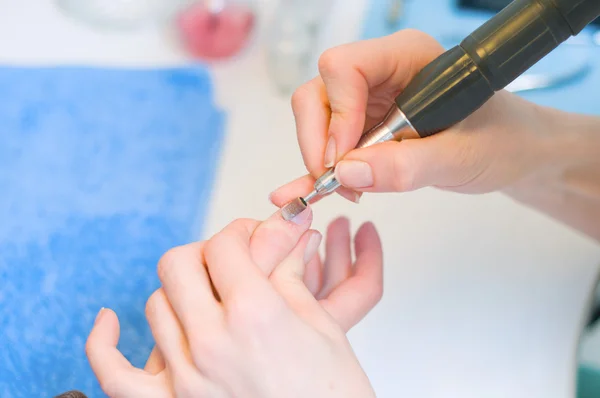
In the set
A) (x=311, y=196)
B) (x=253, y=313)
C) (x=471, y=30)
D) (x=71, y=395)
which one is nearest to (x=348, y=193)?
(x=311, y=196)

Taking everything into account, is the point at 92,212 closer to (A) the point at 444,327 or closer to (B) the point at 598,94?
(A) the point at 444,327

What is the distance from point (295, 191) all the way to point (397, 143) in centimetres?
9

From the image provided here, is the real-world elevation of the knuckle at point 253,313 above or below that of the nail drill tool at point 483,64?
below

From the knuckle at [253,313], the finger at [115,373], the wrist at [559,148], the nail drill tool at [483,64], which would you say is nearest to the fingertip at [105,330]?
the finger at [115,373]

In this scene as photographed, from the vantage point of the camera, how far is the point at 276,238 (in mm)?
430

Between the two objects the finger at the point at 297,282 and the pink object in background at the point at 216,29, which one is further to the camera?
the pink object in background at the point at 216,29

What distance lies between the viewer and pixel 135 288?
0.56 m

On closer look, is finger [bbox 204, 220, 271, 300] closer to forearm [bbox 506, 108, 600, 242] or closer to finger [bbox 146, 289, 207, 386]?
finger [bbox 146, 289, 207, 386]

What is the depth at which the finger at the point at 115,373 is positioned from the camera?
1.27 feet

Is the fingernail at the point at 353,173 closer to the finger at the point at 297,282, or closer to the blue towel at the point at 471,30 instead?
the finger at the point at 297,282

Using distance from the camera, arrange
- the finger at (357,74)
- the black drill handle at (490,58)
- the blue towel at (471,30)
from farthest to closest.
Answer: the blue towel at (471,30), the finger at (357,74), the black drill handle at (490,58)

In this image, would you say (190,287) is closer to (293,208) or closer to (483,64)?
(293,208)

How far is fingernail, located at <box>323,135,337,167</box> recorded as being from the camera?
0.45m

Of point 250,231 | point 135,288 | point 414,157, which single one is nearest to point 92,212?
point 135,288
